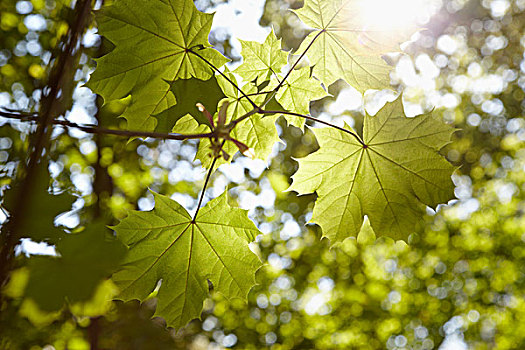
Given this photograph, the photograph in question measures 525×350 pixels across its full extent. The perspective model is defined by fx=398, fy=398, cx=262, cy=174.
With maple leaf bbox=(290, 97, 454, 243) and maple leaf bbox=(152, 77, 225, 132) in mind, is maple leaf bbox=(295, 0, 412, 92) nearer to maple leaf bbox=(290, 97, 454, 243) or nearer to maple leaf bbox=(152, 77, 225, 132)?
maple leaf bbox=(290, 97, 454, 243)

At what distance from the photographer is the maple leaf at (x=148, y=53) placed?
1272mm

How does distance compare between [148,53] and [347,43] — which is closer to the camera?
[148,53]

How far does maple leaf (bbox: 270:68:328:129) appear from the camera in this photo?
5.11 feet

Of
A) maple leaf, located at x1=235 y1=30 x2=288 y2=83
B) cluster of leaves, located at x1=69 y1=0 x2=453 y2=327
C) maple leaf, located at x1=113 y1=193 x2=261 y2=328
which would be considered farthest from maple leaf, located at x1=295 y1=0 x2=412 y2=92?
maple leaf, located at x1=113 y1=193 x2=261 y2=328

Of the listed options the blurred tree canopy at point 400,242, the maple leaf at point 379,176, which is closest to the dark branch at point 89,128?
the maple leaf at point 379,176

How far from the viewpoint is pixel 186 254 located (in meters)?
1.48

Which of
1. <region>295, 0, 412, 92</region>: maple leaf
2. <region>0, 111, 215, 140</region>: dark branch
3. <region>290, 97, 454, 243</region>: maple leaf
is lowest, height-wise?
<region>290, 97, 454, 243</region>: maple leaf

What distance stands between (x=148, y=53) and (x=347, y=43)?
724 mm

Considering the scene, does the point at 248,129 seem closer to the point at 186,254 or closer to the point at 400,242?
the point at 186,254

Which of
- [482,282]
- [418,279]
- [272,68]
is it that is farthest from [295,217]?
[272,68]

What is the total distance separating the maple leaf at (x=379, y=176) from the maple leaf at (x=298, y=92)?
141mm

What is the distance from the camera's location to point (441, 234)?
977cm

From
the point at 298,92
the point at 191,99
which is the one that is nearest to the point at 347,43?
the point at 298,92

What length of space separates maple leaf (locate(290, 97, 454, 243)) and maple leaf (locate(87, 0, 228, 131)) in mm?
560
